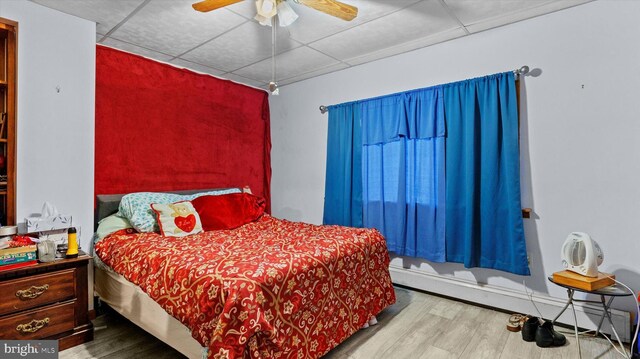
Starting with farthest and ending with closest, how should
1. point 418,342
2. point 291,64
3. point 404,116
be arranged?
point 291,64, point 404,116, point 418,342

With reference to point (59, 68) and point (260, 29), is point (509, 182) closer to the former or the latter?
point (260, 29)

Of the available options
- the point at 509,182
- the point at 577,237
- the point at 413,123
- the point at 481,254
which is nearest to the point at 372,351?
the point at 481,254

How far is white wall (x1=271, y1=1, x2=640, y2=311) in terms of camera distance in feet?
7.20

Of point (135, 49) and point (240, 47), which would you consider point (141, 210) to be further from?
point (240, 47)

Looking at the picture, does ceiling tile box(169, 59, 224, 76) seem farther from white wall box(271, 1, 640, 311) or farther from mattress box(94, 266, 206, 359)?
white wall box(271, 1, 640, 311)

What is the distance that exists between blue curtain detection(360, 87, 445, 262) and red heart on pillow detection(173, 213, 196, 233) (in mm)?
1741

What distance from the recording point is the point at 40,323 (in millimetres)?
1998

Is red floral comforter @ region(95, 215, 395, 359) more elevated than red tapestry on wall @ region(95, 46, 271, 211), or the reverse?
red tapestry on wall @ region(95, 46, 271, 211)

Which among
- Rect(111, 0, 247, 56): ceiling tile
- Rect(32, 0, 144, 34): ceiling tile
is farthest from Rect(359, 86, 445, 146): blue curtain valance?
Rect(32, 0, 144, 34): ceiling tile

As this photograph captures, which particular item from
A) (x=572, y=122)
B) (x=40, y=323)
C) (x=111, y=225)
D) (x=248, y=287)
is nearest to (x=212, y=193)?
(x=111, y=225)

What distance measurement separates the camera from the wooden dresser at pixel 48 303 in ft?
6.24

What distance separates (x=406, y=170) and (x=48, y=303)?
A: 9.69 ft

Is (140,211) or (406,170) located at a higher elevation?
(406,170)

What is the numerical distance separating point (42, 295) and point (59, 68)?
1.63 m
